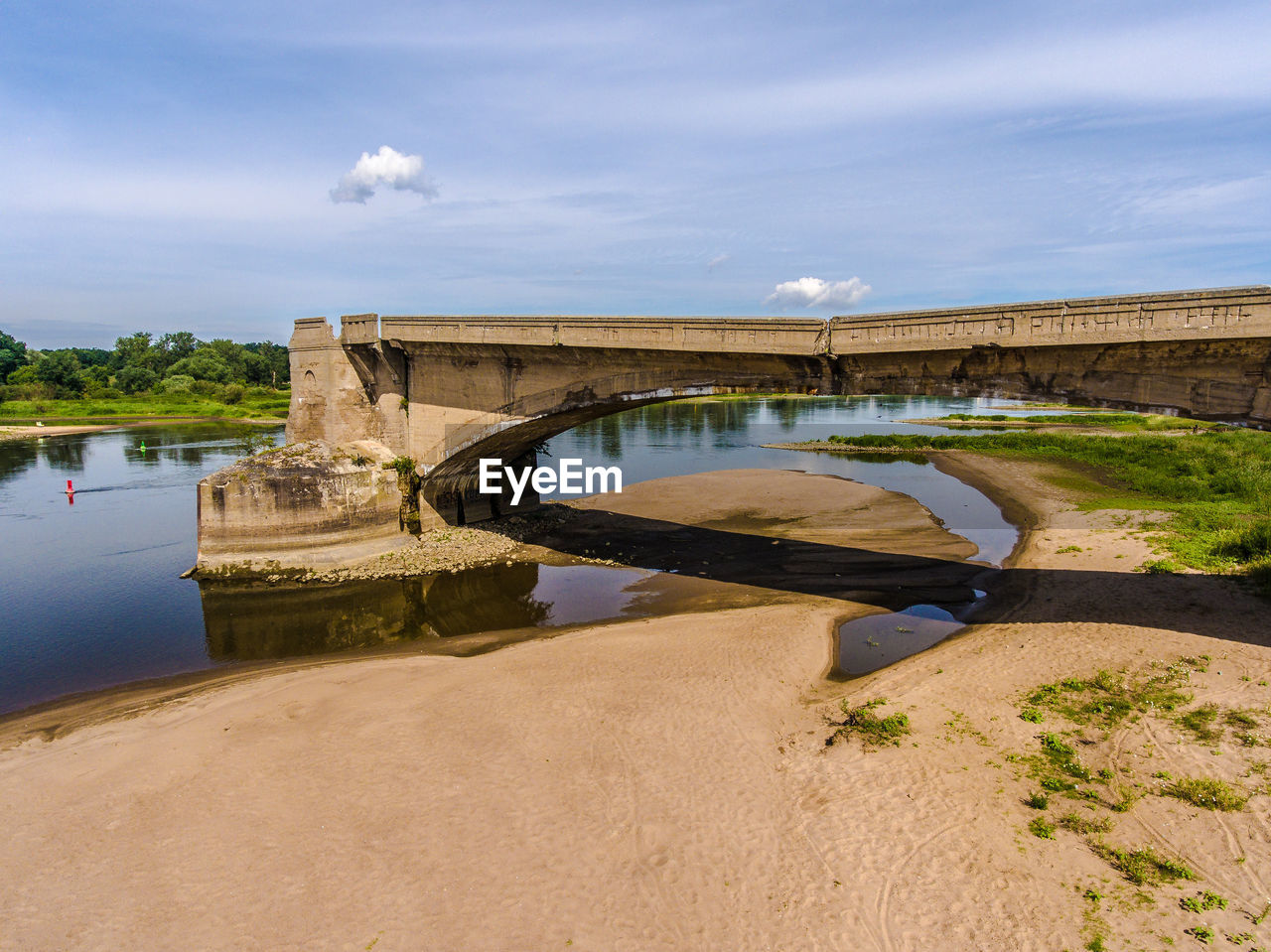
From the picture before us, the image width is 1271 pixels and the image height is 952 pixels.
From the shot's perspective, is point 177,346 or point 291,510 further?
point 177,346

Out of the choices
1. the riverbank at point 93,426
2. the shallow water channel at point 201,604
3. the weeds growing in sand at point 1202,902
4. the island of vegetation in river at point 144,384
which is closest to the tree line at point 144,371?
the island of vegetation in river at point 144,384

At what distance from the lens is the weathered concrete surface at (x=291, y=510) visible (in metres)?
20.0

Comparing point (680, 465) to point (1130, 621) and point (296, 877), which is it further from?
point (296, 877)

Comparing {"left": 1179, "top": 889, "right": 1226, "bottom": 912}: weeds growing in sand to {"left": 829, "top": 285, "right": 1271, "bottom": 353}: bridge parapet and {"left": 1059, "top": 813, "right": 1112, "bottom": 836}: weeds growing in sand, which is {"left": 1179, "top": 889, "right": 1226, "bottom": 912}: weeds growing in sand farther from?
{"left": 829, "top": 285, "right": 1271, "bottom": 353}: bridge parapet

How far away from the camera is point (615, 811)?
845cm

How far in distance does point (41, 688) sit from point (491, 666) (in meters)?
9.02

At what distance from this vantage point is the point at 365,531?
865 inches

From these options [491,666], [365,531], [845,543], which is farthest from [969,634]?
[365,531]

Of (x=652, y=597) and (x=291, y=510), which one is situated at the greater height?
(x=291, y=510)

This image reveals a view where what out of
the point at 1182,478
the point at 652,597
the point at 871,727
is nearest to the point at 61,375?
the point at 652,597

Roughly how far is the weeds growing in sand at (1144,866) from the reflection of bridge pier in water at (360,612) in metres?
12.2

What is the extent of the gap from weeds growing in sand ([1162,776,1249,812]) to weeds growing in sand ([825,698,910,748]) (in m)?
A: 3.21

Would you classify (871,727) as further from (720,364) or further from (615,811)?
(720,364)

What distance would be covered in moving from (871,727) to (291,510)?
18.3 metres
